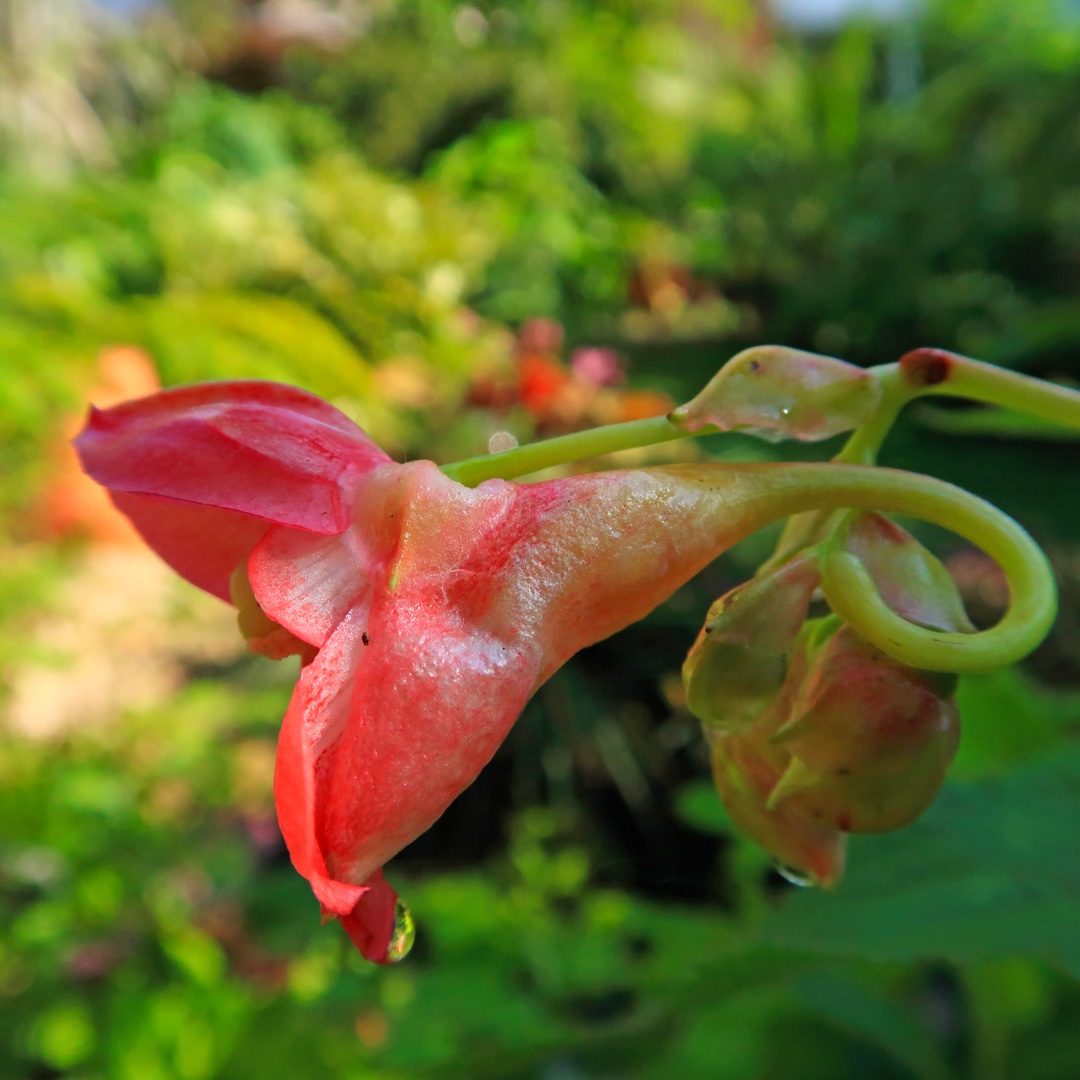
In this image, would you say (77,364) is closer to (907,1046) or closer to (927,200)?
(927,200)

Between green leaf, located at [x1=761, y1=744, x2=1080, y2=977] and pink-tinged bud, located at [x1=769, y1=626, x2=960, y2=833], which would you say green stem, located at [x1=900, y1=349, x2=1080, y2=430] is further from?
green leaf, located at [x1=761, y1=744, x2=1080, y2=977]

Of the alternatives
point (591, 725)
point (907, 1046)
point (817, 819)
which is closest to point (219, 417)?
point (817, 819)

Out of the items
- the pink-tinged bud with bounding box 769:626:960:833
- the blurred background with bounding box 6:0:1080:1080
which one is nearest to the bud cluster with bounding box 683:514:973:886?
the pink-tinged bud with bounding box 769:626:960:833

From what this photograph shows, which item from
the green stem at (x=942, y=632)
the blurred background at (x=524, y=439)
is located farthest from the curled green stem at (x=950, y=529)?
the blurred background at (x=524, y=439)

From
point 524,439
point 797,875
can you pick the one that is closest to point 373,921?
point 797,875

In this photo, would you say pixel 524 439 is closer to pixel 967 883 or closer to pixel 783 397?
pixel 967 883

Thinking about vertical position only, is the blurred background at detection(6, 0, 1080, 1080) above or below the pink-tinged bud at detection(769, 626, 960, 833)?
below
